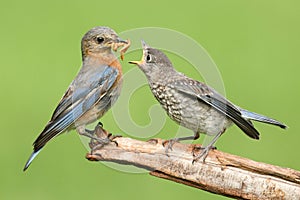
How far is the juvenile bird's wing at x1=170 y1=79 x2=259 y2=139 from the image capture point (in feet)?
23.1

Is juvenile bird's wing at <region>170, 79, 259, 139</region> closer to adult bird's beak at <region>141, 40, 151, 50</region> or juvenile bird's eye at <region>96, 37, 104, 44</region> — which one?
adult bird's beak at <region>141, 40, 151, 50</region>

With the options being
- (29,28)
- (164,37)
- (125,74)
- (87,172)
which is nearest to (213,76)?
(164,37)

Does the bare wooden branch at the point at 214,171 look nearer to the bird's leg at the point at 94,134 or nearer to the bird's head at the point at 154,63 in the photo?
the bird's leg at the point at 94,134

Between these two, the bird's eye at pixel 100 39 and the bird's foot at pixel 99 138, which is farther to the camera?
the bird's eye at pixel 100 39

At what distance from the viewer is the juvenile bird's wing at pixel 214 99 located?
7.05 m

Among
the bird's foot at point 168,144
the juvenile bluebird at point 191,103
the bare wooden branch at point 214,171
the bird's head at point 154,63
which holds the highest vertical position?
the bird's head at point 154,63

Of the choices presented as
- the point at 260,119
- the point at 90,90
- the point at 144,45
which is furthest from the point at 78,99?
the point at 260,119

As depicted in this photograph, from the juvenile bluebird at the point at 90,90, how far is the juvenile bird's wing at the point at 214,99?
56cm

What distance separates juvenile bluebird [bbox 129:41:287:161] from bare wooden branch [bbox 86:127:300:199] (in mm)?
103

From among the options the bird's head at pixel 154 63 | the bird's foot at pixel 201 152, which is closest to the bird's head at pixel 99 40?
the bird's head at pixel 154 63

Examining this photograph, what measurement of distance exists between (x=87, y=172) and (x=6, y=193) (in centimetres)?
115

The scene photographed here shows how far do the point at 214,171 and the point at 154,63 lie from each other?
97cm

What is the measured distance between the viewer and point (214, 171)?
6949 mm

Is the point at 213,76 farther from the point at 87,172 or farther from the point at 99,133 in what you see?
the point at 87,172
